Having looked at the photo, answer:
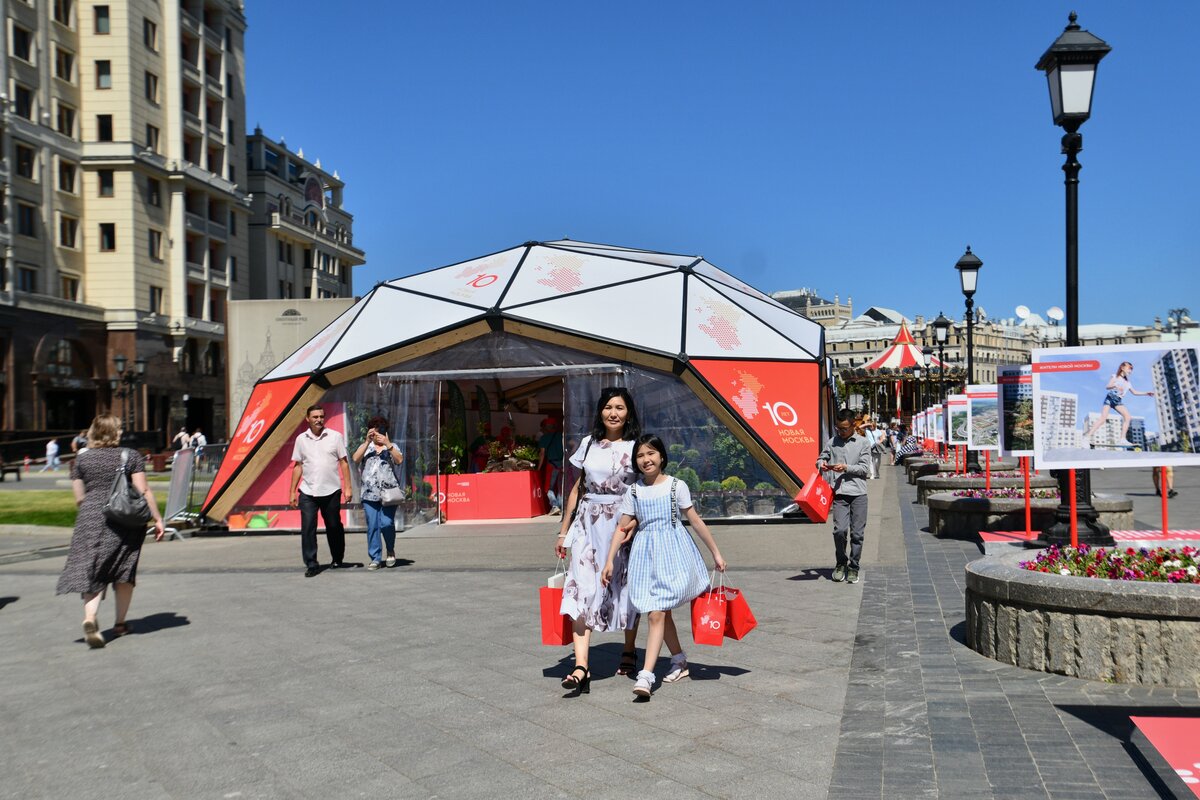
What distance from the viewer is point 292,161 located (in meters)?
75.8

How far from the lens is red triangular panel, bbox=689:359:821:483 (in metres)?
16.1

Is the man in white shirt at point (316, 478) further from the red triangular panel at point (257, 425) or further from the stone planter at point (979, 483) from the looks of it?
the stone planter at point (979, 483)

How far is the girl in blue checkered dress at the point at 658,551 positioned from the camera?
586 cm

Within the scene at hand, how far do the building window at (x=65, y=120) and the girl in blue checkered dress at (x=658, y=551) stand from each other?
4994 cm

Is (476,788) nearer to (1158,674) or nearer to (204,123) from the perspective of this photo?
(1158,674)

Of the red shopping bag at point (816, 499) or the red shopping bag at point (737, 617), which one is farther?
the red shopping bag at point (816, 499)

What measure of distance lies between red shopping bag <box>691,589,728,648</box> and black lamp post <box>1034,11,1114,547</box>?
4.63m

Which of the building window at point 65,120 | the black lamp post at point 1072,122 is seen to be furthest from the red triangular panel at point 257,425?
the building window at point 65,120

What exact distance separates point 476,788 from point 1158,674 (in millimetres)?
3556

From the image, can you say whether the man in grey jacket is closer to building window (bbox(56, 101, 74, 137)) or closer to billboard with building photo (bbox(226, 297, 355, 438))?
billboard with building photo (bbox(226, 297, 355, 438))

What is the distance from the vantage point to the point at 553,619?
6.08 m

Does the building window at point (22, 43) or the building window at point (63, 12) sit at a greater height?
the building window at point (63, 12)

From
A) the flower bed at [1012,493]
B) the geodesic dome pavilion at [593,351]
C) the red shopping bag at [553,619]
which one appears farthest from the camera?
the geodesic dome pavilion at [593,351]

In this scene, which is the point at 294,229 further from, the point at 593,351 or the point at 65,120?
the point at 593,351
